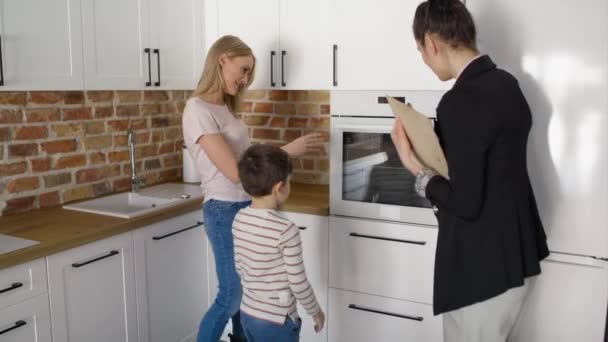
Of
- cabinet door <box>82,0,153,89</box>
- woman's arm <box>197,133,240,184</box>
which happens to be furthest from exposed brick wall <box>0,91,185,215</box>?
woman's arm <box>197,133,240,184</box>

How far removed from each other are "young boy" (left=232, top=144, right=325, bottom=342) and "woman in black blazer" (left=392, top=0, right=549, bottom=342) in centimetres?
41

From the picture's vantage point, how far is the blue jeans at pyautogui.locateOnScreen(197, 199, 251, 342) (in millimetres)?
2117

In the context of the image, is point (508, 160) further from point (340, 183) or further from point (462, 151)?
point (340, 183)

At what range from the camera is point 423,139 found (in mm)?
1513

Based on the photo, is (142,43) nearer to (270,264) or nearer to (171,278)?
(171,278)

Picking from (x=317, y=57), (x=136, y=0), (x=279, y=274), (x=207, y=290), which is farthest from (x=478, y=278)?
(x=136, y=0)

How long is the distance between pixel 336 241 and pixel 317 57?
0.84 metres

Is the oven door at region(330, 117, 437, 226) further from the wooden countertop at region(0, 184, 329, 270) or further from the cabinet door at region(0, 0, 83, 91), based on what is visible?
the cabinet door at region(0, 0, 83, 91)

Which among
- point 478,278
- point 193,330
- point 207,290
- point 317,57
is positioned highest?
point 317,57

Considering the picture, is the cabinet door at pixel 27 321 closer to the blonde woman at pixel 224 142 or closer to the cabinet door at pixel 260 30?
the blonde woman at pixel 224 142

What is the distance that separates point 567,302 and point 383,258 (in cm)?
73

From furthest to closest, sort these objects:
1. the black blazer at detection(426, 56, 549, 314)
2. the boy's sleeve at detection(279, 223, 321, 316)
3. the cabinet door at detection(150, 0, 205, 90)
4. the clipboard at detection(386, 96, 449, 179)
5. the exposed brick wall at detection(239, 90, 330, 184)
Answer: the exposed brick wall at detection(239, 90, 330, 184)
the cabinet door at detection(150, 0, 205, 90)
the boy's sleeve at detection(279, 223, 321, 316)
the clipboard at detection(386, 96, 449, 179)
the black blazer at detection(426, 56, 549, 314)

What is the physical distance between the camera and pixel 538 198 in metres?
1.96

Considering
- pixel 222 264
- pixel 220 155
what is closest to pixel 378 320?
pixel 222 264
